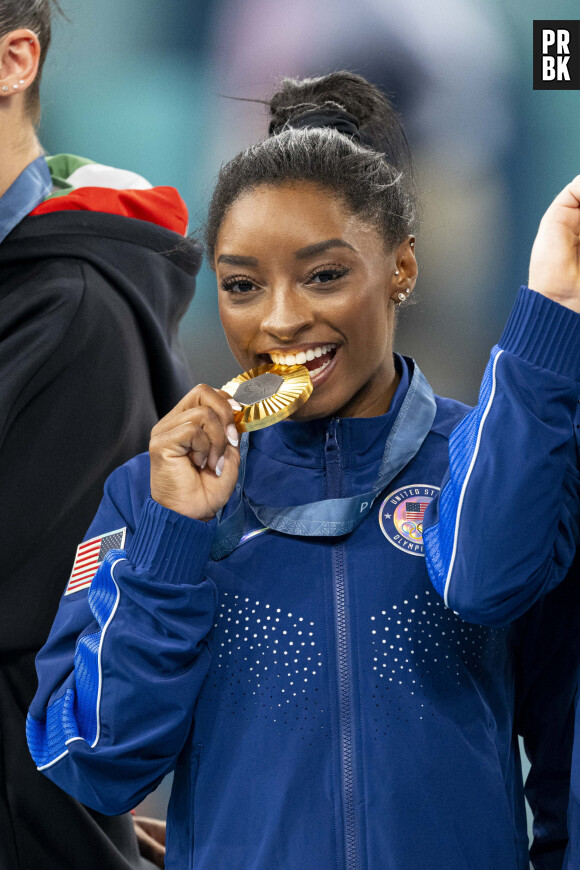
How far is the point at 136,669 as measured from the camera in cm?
117

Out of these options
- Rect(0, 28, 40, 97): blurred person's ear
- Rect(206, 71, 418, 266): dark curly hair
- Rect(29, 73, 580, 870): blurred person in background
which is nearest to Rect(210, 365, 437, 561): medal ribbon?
Rect(29, 73, 580, 870): blurred person in background

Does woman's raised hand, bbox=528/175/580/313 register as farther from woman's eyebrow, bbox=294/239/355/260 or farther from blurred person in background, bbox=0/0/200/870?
blurred person in background, bbox=0/0/200/870

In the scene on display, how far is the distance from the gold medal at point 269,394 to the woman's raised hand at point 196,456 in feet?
0.05

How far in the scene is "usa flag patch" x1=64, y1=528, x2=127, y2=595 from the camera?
1309 mm

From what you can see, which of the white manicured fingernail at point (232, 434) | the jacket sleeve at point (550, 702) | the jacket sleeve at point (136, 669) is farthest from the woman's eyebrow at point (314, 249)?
the jacket sleeve at point (550, 702)

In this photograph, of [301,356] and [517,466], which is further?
[301,356]

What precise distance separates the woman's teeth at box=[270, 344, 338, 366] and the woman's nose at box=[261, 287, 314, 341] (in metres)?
0.02

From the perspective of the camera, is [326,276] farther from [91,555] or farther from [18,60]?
[18,60]

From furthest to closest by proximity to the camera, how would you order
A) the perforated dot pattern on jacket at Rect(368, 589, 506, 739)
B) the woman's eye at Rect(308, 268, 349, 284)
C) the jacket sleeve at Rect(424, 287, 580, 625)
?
the woman's eye at Rect(308, 268, 349, 284), the perforated dot pattern on jacket at Rect(368, 589, 506, 739), the jacket sleeve at Rect(424, 287, 580, 625)

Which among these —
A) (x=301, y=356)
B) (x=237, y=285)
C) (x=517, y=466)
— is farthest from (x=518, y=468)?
(x=237, y=285)

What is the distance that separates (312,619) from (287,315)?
1.14 feet

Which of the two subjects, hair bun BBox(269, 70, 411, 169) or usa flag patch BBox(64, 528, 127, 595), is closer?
usa flag patch BBox(64, 528, 127, 595)

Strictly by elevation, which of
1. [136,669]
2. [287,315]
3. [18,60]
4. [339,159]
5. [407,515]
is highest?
[18,60]

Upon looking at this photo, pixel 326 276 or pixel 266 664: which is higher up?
pixel 326 276
